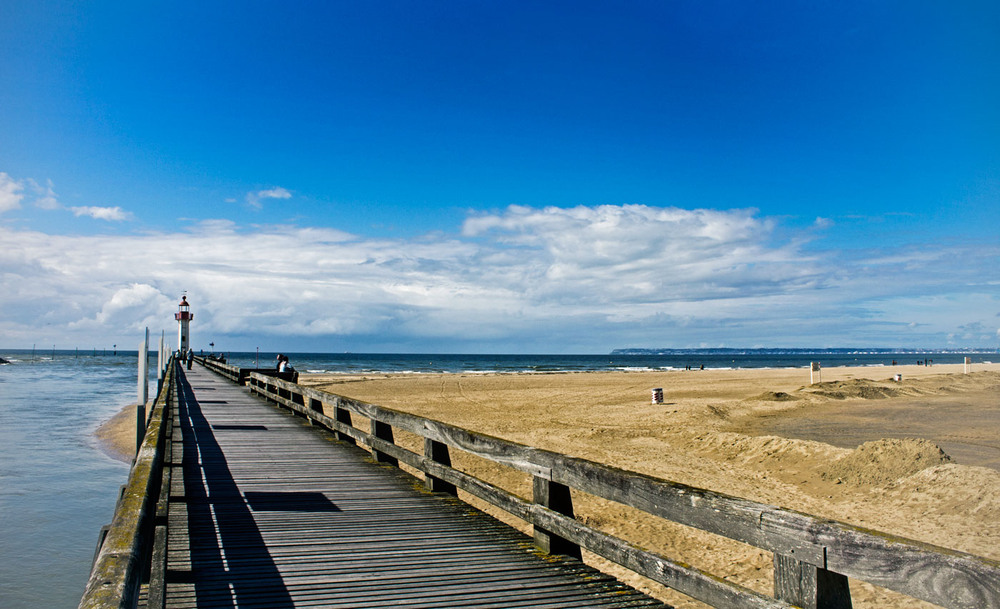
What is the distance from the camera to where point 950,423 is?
17.9m

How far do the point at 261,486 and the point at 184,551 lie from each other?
251cm

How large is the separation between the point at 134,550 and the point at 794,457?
12.0 meters

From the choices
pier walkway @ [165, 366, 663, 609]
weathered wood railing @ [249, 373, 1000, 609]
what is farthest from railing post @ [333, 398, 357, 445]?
weathered wood railing @ [249, 373, 1000, 609]

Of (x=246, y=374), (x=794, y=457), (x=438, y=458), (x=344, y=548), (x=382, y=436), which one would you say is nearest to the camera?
(x=344, y=548)

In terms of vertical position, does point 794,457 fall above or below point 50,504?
above

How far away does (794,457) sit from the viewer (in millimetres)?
12180

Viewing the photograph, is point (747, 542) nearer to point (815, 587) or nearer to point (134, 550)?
point (815, 587)

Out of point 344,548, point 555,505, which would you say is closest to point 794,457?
point 555,505

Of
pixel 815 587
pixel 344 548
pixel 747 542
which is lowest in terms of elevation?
pixel 344 548

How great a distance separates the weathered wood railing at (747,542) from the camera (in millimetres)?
2117

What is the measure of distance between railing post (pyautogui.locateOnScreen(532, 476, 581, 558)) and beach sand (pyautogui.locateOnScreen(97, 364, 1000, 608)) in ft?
8.15

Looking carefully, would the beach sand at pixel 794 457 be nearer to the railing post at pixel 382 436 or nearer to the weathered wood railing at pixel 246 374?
the railing post at pixel 382 436

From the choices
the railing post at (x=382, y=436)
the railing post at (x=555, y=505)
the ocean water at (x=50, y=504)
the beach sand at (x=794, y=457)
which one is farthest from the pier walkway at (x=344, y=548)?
the beach sand at (x=794, y=457)

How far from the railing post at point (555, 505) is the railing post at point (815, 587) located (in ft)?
6.80
